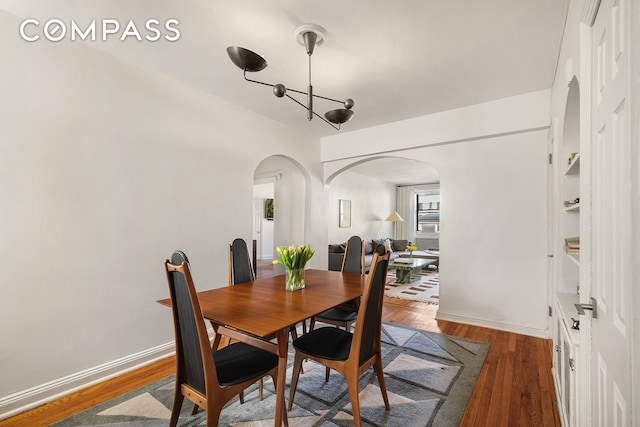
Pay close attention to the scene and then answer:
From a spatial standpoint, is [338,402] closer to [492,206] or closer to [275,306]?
[275,306]

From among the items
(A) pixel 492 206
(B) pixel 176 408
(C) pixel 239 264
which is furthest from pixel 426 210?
(B) pixel 176 408

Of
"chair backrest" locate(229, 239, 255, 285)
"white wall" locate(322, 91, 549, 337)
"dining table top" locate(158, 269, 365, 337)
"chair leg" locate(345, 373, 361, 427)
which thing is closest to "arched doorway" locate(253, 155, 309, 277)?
"white wall" locate(322, 91, 549, 337)

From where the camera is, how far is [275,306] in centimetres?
171

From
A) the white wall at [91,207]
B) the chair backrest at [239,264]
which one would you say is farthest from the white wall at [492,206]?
the white wall at [91,207]

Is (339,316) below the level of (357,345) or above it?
below

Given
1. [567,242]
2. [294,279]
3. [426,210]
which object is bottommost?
[294,279]

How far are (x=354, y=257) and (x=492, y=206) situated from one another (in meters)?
1.80

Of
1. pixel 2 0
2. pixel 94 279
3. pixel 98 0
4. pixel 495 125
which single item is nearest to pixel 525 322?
pixel 495 125

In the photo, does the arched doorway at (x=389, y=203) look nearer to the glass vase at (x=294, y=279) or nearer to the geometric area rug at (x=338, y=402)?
the geometric area rug at (x=338, y=402)

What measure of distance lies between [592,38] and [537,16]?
3.14 ft

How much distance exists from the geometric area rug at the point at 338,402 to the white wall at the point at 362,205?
3.97 m

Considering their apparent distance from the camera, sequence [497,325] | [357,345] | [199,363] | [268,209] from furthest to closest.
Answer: [268,209]
[497,325]
[357,345]
[199,363]

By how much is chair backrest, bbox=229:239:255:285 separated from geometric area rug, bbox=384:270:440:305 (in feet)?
7.91

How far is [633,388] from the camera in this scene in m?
0.67
